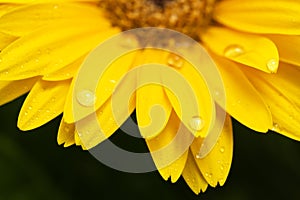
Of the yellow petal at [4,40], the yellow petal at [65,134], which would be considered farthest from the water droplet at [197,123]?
the yellow petal at [4,40]

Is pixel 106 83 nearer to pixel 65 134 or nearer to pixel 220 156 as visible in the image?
pixel 65 134

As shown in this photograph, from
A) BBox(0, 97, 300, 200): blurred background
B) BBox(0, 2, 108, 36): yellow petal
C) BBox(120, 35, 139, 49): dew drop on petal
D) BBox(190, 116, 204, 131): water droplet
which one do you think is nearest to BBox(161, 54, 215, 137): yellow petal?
BBox(190, 116, 204, 131): water droplet

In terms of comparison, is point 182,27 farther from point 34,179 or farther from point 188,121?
point 34,179

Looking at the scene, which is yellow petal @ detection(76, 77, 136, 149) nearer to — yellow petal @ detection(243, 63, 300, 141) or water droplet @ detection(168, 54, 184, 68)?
water droplet @ detection(168, 54, 184, 68)

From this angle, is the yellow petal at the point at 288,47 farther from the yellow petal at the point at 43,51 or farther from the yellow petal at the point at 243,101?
the yellow petal at the point at 43,51

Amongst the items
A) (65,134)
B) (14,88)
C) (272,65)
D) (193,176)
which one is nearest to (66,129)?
(65,134)
